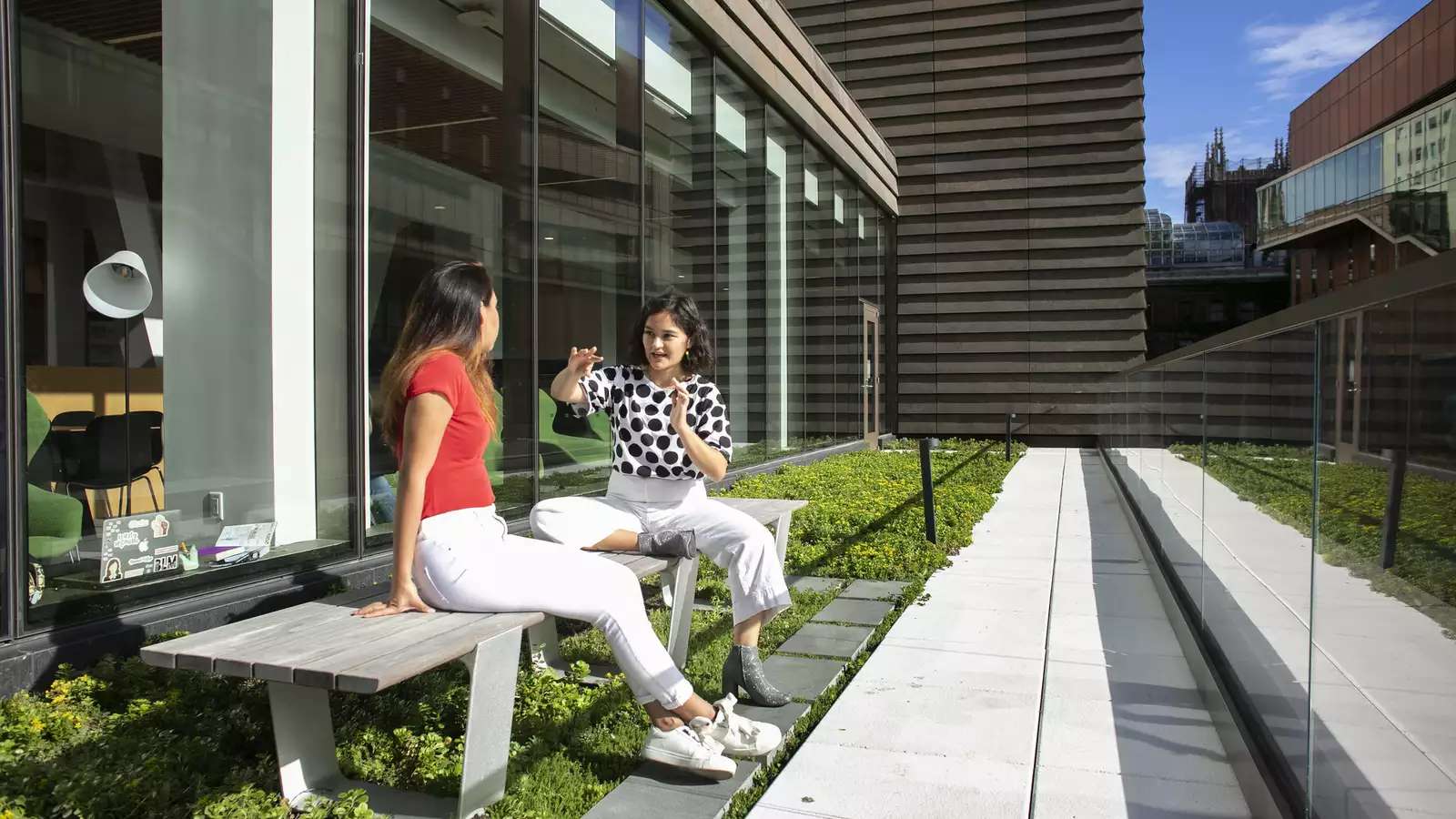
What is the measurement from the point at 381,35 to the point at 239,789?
160 inches

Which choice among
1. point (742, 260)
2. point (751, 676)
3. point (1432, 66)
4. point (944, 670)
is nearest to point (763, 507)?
point (944, 670)

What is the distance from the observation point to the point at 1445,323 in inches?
64.3

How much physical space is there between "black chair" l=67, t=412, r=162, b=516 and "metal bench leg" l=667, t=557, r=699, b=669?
222 cm

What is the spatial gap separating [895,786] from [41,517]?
313 cm

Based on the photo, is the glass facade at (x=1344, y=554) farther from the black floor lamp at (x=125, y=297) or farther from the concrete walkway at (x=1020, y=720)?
the black floor lamp at (x=125, y=297)

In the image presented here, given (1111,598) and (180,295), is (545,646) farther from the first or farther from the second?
(1111,598)

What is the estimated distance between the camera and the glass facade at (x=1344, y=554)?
1698mm

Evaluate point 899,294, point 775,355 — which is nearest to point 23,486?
point 775,355

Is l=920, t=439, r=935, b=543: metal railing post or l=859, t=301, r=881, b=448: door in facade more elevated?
l=859, t=301, r=881, b=448: door in facade

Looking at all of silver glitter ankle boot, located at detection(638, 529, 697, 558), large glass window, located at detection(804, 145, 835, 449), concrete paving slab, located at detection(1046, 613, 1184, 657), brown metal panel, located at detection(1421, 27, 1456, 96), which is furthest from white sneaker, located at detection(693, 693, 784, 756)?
brown metal panel, located at detection(1421, 27, 1456, 96)

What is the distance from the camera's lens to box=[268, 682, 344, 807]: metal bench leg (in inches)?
105

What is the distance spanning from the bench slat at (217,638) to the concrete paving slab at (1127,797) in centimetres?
223

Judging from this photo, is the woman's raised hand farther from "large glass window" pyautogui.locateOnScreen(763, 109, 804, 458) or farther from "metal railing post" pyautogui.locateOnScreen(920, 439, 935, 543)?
"large glass window" pyautogui.locateOnScreen(763, 109, 804, 458)

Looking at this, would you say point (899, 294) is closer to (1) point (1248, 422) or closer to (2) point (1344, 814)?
(1) point (1248, 422)
